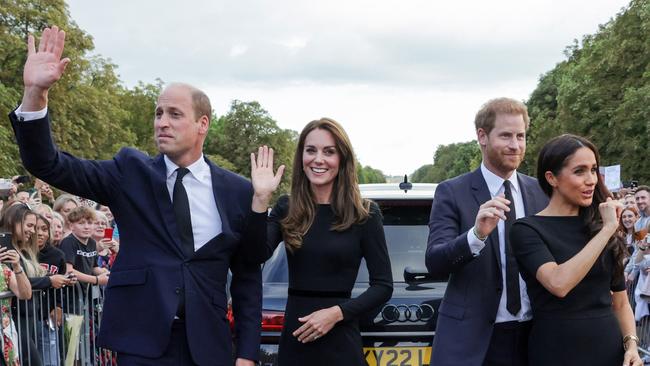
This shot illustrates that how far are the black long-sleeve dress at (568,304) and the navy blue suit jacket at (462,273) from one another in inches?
11.0

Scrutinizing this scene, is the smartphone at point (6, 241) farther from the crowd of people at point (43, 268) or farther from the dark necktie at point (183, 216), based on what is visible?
the dark necktie at point (183, 216)

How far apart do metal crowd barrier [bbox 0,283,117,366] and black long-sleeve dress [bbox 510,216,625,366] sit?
410cm

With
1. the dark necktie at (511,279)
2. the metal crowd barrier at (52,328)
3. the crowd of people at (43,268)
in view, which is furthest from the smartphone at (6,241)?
the dark necktie at (511,279)

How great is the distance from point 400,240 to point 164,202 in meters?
2.03

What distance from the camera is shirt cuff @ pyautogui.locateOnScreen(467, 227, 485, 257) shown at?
4.20 m

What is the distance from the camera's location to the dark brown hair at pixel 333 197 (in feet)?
15.9

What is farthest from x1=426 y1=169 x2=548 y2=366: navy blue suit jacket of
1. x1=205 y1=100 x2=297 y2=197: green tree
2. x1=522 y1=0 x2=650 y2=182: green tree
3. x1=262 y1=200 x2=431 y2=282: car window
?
x1=205 y1=100 x2=297 y2=197: green tree

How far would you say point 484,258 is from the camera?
447 cm

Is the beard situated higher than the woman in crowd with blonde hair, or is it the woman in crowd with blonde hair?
the beard

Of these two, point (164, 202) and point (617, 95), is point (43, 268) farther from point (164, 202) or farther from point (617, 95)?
point (617, 95)

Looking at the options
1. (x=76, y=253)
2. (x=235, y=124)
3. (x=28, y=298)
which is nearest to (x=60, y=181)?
(x=28, y=298)

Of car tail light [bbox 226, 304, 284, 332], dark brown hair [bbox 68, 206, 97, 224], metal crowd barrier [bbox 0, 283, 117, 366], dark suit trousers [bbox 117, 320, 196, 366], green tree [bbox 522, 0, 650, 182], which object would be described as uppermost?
green tree [bbox 522, 0, 650, 182]

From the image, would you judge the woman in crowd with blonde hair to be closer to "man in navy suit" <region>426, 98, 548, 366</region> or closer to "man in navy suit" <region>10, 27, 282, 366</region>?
"man in navy suit" <region>10, 27, 282, 366</region>

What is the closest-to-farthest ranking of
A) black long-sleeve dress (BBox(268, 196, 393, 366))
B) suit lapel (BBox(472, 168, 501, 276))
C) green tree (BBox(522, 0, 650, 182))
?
suit lapel (BBox(472, 168, 501, 276)) < black long-sleeve dress (BBox(268, 196, 393, 366)) < green tree (BBox(522, 0, 650, 182))
